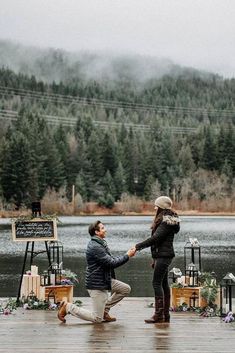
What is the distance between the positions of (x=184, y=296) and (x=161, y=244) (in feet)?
7.10

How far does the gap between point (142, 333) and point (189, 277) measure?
325 cm

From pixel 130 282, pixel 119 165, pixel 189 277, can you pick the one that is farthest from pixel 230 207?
pixel 189 277

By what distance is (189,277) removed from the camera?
1431 cm

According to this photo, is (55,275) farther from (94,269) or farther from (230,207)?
(230,207)

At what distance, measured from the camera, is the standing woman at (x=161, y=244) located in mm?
11992

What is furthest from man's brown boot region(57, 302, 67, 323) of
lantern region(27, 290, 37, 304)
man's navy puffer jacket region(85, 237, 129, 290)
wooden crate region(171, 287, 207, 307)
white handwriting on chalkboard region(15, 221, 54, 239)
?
white handwriting on chalkboard region(15, 221, 54, 239)

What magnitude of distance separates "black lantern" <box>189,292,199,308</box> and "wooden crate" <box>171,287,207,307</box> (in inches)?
0.9

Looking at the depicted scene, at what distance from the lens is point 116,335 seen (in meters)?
11.0

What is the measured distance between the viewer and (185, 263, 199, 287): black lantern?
14.1 meters

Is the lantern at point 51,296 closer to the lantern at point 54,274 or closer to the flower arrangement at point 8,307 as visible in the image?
the lantern at point 54,274

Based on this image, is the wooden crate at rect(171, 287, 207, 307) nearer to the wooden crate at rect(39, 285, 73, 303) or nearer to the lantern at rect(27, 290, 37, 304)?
the wooden crate at rect(39, 285, 73, 303)

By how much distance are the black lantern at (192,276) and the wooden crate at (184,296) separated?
0.23m

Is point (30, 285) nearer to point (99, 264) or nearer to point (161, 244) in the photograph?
point (99, 264)

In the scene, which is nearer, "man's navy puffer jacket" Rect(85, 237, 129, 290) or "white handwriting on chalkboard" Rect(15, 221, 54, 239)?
"man's navy puffer jacket" Rect(85, 237, 129, 290)
